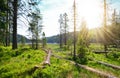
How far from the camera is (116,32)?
61.7 metres

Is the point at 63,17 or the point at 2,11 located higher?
the point at 63,17

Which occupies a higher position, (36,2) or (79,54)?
(36,2)

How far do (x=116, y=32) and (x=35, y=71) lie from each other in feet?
178

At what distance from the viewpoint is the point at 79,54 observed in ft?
87.0

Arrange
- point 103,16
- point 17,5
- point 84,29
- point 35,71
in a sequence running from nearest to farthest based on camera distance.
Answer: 1. point 35,71
2. point 17,5
3. point 103,16
4. point 84,29

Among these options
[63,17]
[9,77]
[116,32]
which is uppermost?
[63,17]

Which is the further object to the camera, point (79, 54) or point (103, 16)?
point (103, 16)

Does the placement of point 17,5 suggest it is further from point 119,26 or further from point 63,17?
point 63,17

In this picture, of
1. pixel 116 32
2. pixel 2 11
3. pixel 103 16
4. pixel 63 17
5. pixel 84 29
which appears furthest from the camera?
pixel 63 17

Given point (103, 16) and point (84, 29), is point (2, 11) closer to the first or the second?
point (103, 16)

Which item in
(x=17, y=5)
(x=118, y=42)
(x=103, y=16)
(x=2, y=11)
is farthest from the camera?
(x=118, y=42)

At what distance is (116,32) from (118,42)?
7377 mm

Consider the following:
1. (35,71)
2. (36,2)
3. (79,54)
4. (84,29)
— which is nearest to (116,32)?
(84,29)

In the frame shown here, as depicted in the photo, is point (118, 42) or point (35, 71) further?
point (118, 42)
